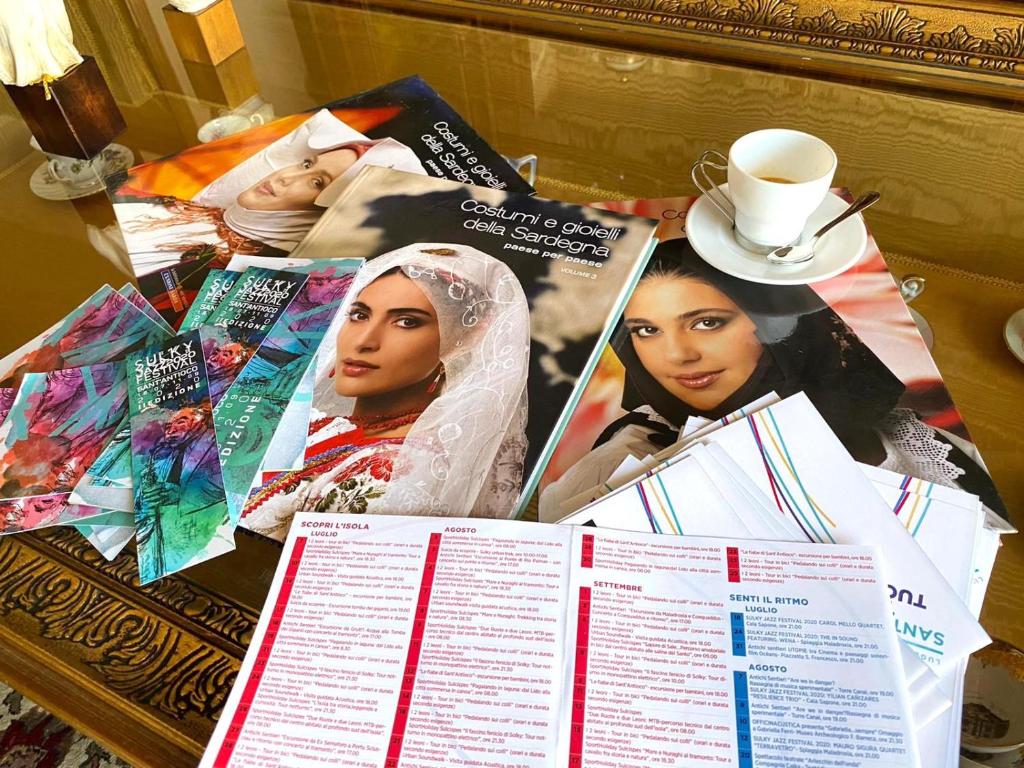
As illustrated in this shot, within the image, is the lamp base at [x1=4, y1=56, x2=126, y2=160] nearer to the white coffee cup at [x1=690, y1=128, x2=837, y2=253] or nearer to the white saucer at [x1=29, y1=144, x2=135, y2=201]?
the white saucer at [x1=29, y1=144, x2=135, y2=201]

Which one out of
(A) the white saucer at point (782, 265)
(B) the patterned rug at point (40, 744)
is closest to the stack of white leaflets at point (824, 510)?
(A) the white saucer at point (782, 265)

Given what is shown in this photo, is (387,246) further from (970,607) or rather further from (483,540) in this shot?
(970,607)

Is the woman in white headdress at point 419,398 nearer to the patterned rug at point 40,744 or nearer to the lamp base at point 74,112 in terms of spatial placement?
the lamp base at point 74,112

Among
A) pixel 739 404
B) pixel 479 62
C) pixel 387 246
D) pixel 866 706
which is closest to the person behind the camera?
pixel 866 706

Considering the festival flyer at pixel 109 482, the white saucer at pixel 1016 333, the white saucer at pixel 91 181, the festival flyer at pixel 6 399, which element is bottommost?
the white saucer at pixel 1016 333

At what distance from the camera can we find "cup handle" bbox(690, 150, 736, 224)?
24.6 inches

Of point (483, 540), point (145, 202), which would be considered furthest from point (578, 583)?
point (145, 202)

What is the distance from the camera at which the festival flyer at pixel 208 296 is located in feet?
1.94

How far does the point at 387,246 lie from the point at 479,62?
Answer: 1.16 feet

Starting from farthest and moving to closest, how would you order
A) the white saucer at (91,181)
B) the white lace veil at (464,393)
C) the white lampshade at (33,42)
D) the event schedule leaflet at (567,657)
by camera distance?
the white saucer at (91,181)
the white lampshade at (33,42)
the white lace veil at (464,393)
the event schedule leaflet at (567,657)

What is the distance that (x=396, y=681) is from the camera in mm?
407

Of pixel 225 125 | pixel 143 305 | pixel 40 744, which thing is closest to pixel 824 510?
pixel 143 305

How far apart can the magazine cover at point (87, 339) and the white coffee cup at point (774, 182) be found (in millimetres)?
466

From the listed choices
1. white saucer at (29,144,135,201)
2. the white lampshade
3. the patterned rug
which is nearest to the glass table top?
white saucer at (29,144,135,201)
